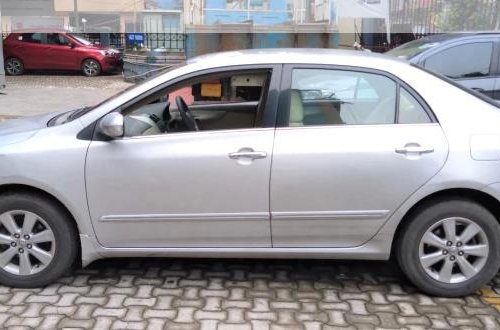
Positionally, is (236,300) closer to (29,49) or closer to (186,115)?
(186,115)

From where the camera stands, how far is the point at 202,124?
395 cm

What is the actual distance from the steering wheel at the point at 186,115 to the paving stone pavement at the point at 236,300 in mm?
1017

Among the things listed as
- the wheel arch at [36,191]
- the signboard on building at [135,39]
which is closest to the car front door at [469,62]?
the wheel arch at [36,191]

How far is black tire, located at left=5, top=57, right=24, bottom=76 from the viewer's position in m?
18.8

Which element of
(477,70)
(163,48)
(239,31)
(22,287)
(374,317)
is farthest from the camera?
(163,48)

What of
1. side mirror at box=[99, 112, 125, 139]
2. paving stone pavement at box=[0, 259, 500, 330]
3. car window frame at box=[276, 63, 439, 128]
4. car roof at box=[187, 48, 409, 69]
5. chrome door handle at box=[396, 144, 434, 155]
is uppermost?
car roof at box=[187, 48, 409, 69]

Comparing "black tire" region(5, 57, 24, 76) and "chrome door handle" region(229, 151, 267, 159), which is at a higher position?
"chrome door handle" region(229, 151, 267, 159)

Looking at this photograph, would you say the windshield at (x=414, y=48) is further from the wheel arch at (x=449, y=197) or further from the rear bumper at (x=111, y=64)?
the rear bumper at (x=111, y=64)

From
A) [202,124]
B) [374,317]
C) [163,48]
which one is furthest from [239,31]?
[374,317]

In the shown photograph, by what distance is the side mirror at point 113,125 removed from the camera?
352 cm

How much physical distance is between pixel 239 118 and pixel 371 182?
952 mm

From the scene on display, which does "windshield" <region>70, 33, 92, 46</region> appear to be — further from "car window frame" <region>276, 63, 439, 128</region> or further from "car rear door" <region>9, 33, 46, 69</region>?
"car window frame" <region>276, 63, 439, 128</region>

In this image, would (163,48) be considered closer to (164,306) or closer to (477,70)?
(477,70)

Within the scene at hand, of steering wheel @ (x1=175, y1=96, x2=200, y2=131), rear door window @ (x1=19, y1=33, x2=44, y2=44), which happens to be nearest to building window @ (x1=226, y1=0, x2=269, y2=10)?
rear door window @ (x1=19, y1=33, x2=44, y2=44)
